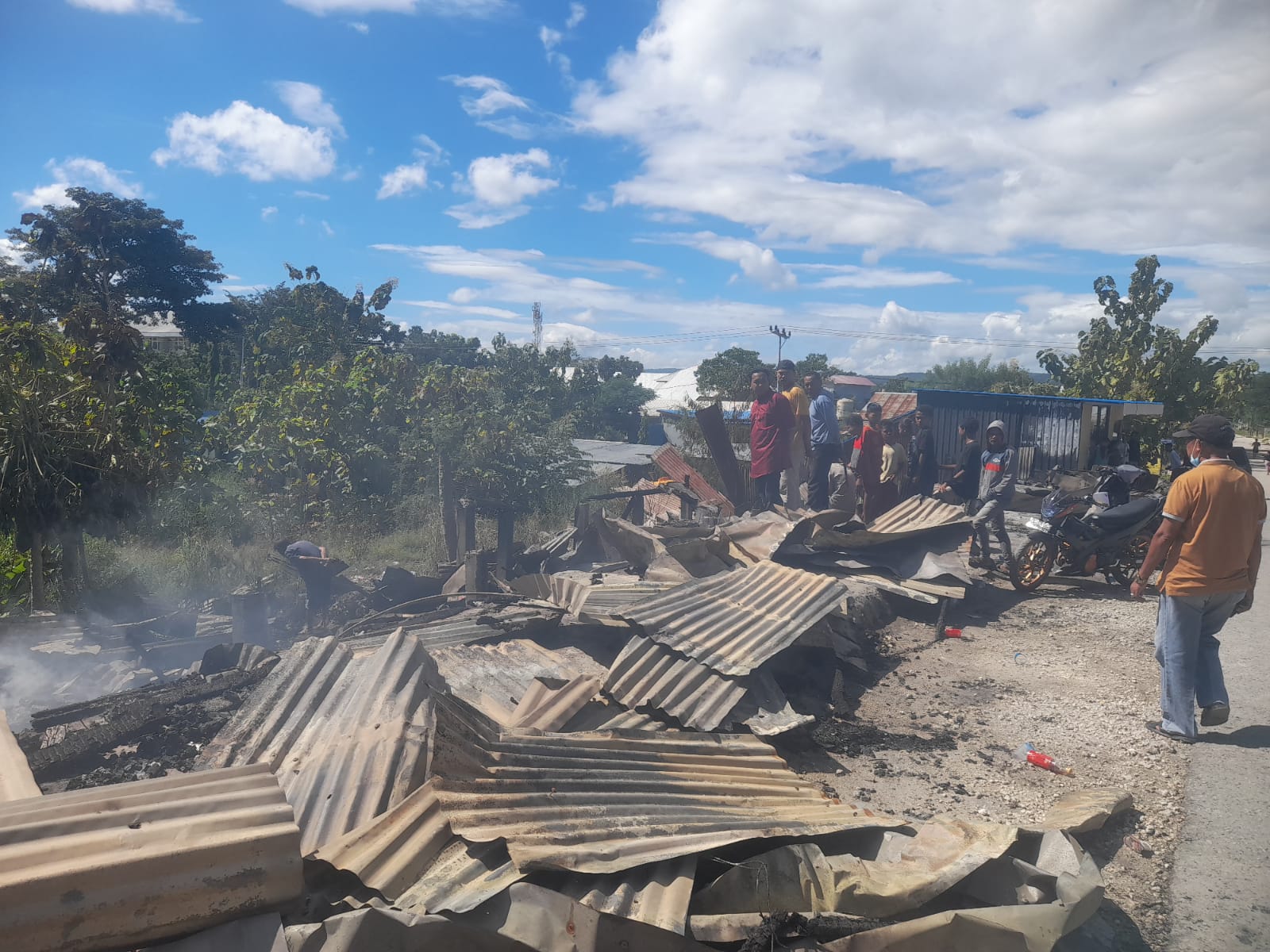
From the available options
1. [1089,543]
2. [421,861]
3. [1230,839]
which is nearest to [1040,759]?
[1230,839]

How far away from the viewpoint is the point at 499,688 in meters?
4.73

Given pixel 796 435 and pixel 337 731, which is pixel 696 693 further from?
pixel 796 435

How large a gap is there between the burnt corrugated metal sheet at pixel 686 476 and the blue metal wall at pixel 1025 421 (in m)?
7.01

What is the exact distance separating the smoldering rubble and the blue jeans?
125 cm

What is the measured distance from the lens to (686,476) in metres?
12.2

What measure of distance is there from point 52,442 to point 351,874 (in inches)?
241

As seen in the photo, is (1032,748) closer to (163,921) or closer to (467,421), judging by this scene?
(163,921)

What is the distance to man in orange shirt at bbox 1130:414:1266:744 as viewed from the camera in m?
4.29

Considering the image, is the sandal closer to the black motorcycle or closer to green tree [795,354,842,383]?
the black motorcycle

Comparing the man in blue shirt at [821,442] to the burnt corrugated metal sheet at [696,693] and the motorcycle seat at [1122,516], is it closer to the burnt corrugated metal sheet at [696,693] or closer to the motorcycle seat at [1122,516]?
the motorcycle seat at [1122,516]

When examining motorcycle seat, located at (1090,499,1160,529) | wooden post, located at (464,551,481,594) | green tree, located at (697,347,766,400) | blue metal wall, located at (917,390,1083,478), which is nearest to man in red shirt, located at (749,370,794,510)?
motorcycle seat, located at (1090,499,1160,529)

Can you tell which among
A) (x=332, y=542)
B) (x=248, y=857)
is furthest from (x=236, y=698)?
(x=332, y=542)

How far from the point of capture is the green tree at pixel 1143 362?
19.8m

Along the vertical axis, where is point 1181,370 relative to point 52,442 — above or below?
above
